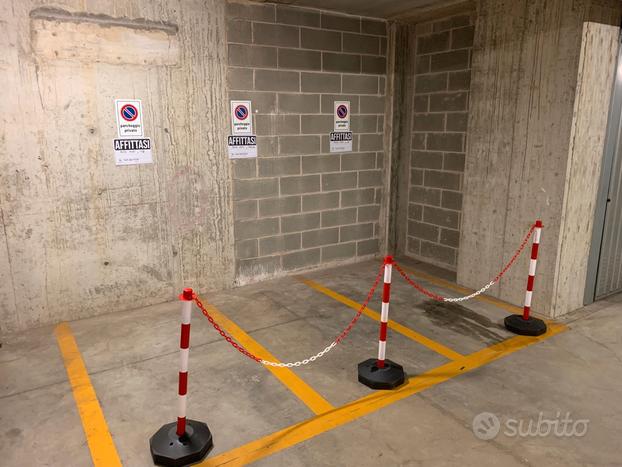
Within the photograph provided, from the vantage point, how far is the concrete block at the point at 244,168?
6.23 meters

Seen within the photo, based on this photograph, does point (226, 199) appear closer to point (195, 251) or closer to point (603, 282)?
point (195, 251)

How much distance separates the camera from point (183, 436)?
3254 mm

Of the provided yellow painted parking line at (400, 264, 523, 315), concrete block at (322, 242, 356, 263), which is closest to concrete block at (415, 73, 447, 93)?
concrete block at (322, 242, 356, 263)

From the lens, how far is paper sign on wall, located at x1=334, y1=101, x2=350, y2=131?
274 inches

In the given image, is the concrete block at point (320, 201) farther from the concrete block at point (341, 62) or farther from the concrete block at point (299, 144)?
the concrete block at point (341, 62)

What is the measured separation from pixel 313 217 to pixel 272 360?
296cm

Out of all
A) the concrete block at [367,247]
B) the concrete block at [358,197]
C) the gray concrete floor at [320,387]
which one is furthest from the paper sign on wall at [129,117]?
the concrete block at [367,247]

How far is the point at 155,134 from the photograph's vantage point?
5590 mm

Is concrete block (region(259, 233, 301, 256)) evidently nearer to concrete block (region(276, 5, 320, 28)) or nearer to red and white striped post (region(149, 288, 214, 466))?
concrete block (region(276, 5, 320, 28))

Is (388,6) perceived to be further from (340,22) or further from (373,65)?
(373,65)

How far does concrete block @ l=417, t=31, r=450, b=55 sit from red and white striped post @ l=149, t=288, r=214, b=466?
5.90 meters

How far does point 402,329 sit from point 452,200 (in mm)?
2855

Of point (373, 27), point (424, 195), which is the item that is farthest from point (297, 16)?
point (424, 195)

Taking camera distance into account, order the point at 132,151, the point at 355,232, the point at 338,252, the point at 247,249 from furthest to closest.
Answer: the point at 355,232 → the point at 338,252 → the point at 247,249 → the point at 132,151
